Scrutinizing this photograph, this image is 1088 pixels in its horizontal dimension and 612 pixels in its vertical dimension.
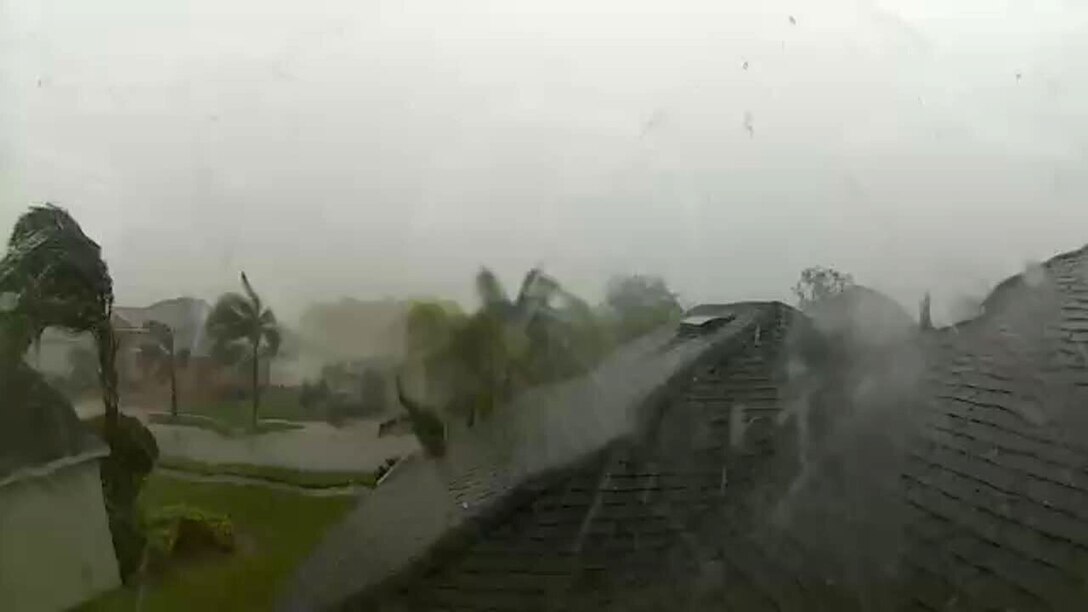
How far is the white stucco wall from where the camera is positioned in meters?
0.49

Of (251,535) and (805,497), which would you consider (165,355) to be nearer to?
(251,535)

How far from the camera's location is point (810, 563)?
0.46 meters

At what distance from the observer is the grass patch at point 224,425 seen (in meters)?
0.47

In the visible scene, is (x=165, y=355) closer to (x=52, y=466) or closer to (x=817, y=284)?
(x=52, y=466)

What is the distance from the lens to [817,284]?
0.48 m

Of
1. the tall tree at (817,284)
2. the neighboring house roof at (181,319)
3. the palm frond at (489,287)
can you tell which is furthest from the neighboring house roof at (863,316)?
the neighboring house roof at (181,319)

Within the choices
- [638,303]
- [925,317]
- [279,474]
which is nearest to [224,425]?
[279,474]

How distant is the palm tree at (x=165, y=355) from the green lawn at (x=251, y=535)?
32 millimetres

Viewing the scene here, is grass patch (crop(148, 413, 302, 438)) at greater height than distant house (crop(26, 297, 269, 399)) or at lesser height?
lesser

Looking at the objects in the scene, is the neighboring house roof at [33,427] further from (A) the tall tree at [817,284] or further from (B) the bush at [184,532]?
(A) the tall tree at [817,284]

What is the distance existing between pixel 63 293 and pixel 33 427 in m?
0.05

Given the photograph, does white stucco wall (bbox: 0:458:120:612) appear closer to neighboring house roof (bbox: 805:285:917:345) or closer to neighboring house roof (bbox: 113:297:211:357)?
neighboring house roof (bbox: 113:297:211:357)

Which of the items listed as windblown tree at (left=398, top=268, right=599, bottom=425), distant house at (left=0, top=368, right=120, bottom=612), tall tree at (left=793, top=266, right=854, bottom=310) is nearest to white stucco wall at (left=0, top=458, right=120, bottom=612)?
distant house at (left=0, top=368, right=120, bottom=612)

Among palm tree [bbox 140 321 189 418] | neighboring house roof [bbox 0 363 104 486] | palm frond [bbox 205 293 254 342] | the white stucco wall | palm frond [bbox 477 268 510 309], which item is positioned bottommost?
the white stucco wall
